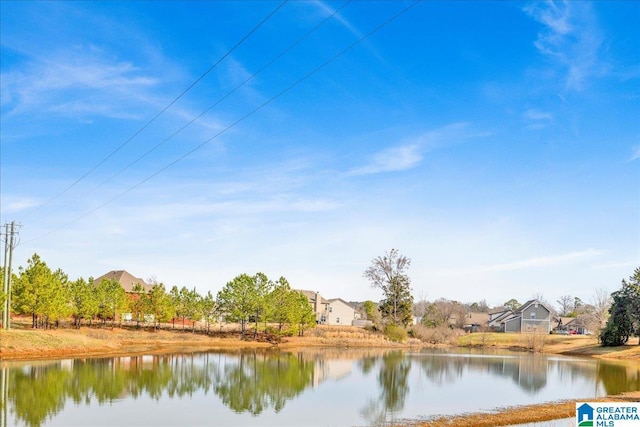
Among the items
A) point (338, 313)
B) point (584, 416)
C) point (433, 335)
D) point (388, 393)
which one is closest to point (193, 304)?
point (433, 335)

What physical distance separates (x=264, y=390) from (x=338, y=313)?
8583 centimetres

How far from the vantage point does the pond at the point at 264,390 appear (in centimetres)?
2341

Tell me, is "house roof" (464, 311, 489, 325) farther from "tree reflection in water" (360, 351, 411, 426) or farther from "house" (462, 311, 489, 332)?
"tree reflection in water" (360, 351, 411, 426)

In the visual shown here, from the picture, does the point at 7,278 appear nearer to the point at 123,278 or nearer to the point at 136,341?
the point at 136,341

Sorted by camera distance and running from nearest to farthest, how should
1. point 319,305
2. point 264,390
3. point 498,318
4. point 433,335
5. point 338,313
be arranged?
point 264,390, point 433,335, point 319,305, point 338,313, point 498,318

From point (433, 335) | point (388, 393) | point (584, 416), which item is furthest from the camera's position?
point (433, 335)

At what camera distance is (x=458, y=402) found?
29.2 metres

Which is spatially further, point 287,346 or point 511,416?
point 287,346

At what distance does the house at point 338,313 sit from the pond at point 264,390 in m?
64.4

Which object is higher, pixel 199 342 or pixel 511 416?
pixel 511 416

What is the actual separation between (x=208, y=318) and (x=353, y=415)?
2277 inches

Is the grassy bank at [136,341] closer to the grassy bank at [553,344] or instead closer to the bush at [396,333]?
the bush at [396,333]

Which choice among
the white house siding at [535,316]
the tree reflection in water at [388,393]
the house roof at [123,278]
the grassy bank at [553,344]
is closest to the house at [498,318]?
the white house siding at [535,316]

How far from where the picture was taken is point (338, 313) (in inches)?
4604
